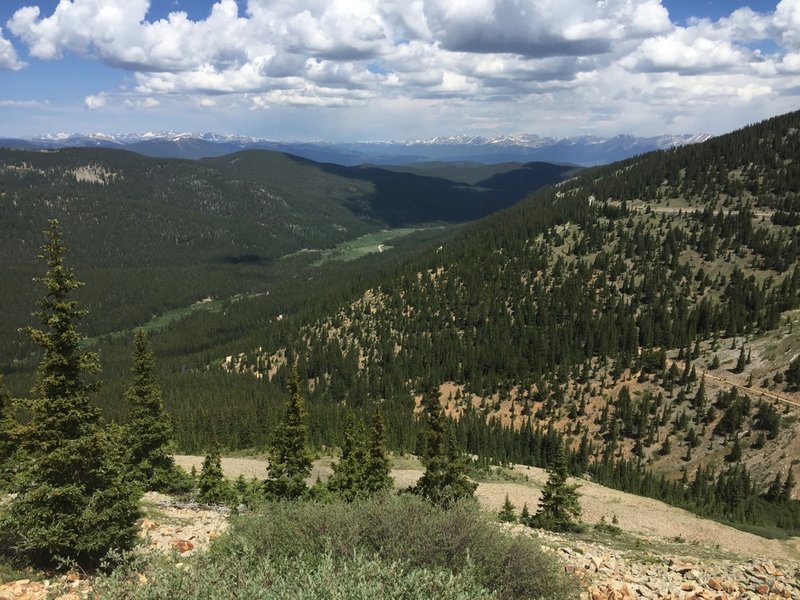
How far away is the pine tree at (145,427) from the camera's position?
44875 mm

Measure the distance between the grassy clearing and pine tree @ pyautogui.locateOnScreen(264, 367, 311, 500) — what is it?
2013cm

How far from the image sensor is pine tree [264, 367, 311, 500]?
144 feet

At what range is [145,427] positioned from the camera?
45.4 meters

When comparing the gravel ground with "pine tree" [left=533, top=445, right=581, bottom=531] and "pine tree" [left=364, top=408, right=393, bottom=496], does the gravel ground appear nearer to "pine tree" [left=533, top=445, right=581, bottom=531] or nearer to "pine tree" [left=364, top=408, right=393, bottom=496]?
"pine tree" [left=533, top=445, right=581, bottom=531]

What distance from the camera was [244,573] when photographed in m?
17.3

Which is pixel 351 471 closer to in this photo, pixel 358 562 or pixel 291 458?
pixel 291 458

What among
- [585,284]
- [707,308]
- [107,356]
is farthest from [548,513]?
[107,356]

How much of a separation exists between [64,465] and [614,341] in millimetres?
112965

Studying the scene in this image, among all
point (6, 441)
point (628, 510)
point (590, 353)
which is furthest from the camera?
point (590, 353)

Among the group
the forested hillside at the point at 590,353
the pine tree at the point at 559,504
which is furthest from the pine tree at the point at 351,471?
the forested hillside at the point at 590,353

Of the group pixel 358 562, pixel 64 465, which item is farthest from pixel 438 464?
pixel 64 465

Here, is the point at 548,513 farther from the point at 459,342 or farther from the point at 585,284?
the point at 585,284

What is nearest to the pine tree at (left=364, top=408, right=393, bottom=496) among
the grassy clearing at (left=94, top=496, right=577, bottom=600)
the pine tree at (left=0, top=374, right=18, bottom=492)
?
the grassy clearing at (left=94, top=496, right=577, bottom=600)

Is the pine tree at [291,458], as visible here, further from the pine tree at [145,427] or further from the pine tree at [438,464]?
the pine tree at [438,464]
